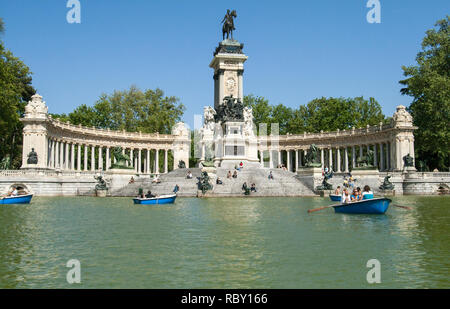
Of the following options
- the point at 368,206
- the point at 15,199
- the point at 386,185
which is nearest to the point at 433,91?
the point at 386,185

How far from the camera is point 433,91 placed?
189 feet

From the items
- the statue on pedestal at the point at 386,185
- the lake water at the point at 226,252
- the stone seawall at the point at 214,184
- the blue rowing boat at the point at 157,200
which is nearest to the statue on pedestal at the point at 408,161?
the stone seawall at the point at 214,184

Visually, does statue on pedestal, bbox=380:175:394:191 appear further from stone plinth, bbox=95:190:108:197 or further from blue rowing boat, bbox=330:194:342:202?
stone plinth, bbox=95:190:108:197

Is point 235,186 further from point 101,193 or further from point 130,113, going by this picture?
point 130,113

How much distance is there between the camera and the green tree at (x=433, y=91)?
5688cm

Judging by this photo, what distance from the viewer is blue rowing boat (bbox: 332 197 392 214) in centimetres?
2184

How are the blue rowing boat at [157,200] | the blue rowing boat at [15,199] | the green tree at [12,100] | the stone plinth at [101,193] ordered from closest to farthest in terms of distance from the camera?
the blue rowing boat at [157,200]
the blue rowing boat at [15,199]
the stone plinth at [101,193]
the green tree at [12,100]

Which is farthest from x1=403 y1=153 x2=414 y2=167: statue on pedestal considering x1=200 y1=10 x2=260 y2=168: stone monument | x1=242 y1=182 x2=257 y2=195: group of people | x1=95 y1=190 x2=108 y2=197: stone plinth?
x1=95 y1=190 x2=108 y2=197: stone plinth

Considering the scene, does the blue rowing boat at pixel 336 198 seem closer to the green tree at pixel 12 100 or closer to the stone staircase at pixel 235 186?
the stone staircase at pixel 235 186

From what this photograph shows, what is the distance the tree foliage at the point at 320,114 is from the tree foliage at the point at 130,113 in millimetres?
19273

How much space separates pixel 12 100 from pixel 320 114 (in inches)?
2289

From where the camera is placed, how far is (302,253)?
40.8 ft

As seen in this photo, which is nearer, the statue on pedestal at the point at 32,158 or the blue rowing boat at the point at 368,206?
the blue rowing boat at the point at 368,206
